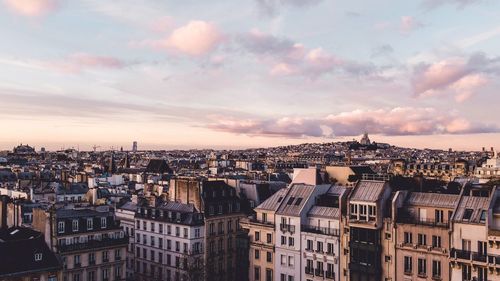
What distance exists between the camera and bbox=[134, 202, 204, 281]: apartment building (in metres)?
92.9

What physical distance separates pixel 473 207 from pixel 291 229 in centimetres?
2569

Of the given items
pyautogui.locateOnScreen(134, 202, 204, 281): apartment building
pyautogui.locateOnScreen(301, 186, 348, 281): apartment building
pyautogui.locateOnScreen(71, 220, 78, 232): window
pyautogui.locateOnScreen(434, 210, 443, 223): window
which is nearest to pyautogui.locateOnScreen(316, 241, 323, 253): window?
pyautogui.locateOnScreen(301, 186, 348, 281): apartment building

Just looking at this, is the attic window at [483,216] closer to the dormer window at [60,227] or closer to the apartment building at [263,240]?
the apartment building at [263,240]

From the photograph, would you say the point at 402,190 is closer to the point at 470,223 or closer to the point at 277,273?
the point at 470,223

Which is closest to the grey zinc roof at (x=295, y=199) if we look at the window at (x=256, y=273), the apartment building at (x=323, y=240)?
the apartment building at (x=323, y=240)

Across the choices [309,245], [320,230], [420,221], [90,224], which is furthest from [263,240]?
[90,224]

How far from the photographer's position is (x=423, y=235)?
220 feet

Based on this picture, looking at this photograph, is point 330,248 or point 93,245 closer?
point 330,248

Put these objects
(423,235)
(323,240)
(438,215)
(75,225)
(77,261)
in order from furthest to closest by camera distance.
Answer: (75,225) < (77,261) < (323,240) < (438,215) < (423,235)

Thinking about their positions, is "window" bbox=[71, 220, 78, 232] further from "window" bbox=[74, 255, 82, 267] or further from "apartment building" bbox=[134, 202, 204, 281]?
"apartment building" bbox=[134, 202, 204, 281]

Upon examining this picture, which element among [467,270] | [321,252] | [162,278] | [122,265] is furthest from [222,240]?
[467,270]

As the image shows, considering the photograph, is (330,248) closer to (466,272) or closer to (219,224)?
(466,272)

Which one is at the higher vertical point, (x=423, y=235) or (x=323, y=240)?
(x=423, y=235)

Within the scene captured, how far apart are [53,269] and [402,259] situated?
4603 centimetres
